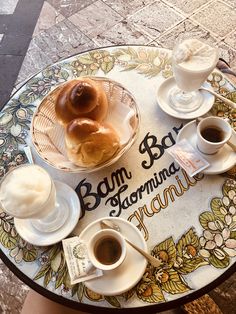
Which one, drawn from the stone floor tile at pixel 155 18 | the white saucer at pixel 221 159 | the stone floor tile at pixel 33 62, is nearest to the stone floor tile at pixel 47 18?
the stone floor tile at pixel 33 62

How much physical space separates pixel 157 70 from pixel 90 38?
104 cm

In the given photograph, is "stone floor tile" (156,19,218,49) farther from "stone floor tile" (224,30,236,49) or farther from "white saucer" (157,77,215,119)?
"white saucer" (157,77,215,119)

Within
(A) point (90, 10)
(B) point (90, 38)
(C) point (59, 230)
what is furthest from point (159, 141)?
(A) point (90, 10)

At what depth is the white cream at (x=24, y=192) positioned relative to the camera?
0.90 m

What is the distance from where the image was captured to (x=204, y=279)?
91cm

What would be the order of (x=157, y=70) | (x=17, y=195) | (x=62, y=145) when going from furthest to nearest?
(x=157, y=70)
(x=62, y=145)
(x=17, y=195)

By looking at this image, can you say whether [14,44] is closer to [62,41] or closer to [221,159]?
[62,41]

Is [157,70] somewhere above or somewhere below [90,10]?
above

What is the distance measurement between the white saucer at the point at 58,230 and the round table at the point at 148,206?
25 mm

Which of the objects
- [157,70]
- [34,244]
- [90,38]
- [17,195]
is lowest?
[90,38]

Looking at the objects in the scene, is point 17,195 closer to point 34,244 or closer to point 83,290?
point 34,244

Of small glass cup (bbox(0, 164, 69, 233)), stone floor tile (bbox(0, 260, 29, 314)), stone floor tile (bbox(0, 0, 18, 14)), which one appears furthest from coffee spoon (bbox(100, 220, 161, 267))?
stone floor tile (bbox(0, 0, 18, 14))

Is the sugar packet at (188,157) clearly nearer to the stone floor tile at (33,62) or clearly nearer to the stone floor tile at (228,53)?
the stone floor tile at (228,53)

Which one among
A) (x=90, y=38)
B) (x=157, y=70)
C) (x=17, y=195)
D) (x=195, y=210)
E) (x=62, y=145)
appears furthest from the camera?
(x=90, y=38)
